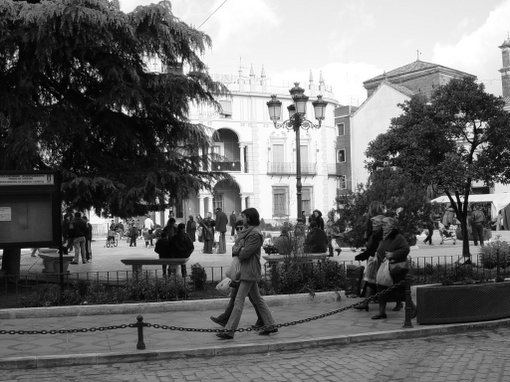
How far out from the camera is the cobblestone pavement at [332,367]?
629cm

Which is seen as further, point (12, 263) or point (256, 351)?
point (12, 263)

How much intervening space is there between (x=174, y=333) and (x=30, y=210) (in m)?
3.78

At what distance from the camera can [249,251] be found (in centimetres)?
768

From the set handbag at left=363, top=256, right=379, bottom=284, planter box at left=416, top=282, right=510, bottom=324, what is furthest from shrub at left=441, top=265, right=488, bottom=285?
planter box at left=416, top=282, right=510, bottom=324

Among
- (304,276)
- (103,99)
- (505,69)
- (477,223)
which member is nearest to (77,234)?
(103,99)

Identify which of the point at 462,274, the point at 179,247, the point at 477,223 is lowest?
the point at 462,274

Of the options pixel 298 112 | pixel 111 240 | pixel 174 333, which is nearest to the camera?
pixel 174 333

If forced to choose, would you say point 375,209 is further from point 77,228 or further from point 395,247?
point 77,228

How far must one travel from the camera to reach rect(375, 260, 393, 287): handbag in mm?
8977

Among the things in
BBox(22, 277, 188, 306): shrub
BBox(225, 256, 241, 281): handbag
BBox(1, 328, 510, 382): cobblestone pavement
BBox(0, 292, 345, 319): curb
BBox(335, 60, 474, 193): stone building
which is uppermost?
BBox(335, 60, 474, 193): stone building

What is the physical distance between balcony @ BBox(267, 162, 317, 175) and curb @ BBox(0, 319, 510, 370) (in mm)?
42705

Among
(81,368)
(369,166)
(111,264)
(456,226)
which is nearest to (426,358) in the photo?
(81,368)

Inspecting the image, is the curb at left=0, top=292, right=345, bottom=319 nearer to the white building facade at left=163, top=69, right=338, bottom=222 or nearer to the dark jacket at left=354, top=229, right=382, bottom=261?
the dark jacket at left=354, top=229, right=382, bottom=261

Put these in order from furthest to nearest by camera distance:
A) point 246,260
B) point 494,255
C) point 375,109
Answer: point 375,109 → point 494,255 → point 246,260
